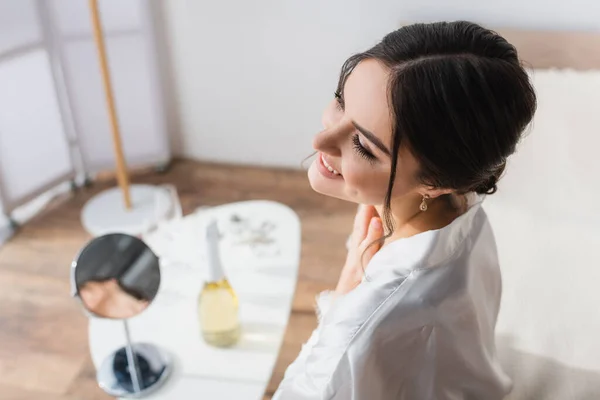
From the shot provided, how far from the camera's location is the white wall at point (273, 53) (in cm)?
202

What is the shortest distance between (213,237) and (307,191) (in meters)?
1.22

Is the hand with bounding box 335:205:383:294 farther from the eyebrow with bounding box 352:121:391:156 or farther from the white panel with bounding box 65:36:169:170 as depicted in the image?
the white panel with bounding box 65:36:169:170

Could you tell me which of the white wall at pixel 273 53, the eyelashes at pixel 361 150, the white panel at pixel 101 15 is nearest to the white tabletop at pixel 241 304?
the eyelashes at pixel 361 150

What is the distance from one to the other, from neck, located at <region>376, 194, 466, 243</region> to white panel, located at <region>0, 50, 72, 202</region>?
1.53m

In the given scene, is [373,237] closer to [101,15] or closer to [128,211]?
[128,211]

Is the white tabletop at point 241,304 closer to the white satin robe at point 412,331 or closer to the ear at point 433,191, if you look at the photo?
the white satin robe at point 412,331

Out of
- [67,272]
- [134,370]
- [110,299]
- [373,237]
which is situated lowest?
[67,272]

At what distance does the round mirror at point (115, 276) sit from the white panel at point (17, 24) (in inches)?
43.5

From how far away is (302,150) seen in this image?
242 centimetres

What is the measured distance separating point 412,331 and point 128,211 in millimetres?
1569

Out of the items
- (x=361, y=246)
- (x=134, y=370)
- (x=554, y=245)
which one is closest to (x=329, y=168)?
(x=361, y=246)

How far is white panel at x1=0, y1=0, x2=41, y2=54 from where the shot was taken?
76.6 inches

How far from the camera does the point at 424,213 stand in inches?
36.7

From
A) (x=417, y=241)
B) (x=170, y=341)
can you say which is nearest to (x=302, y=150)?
(x=170, y=341)
